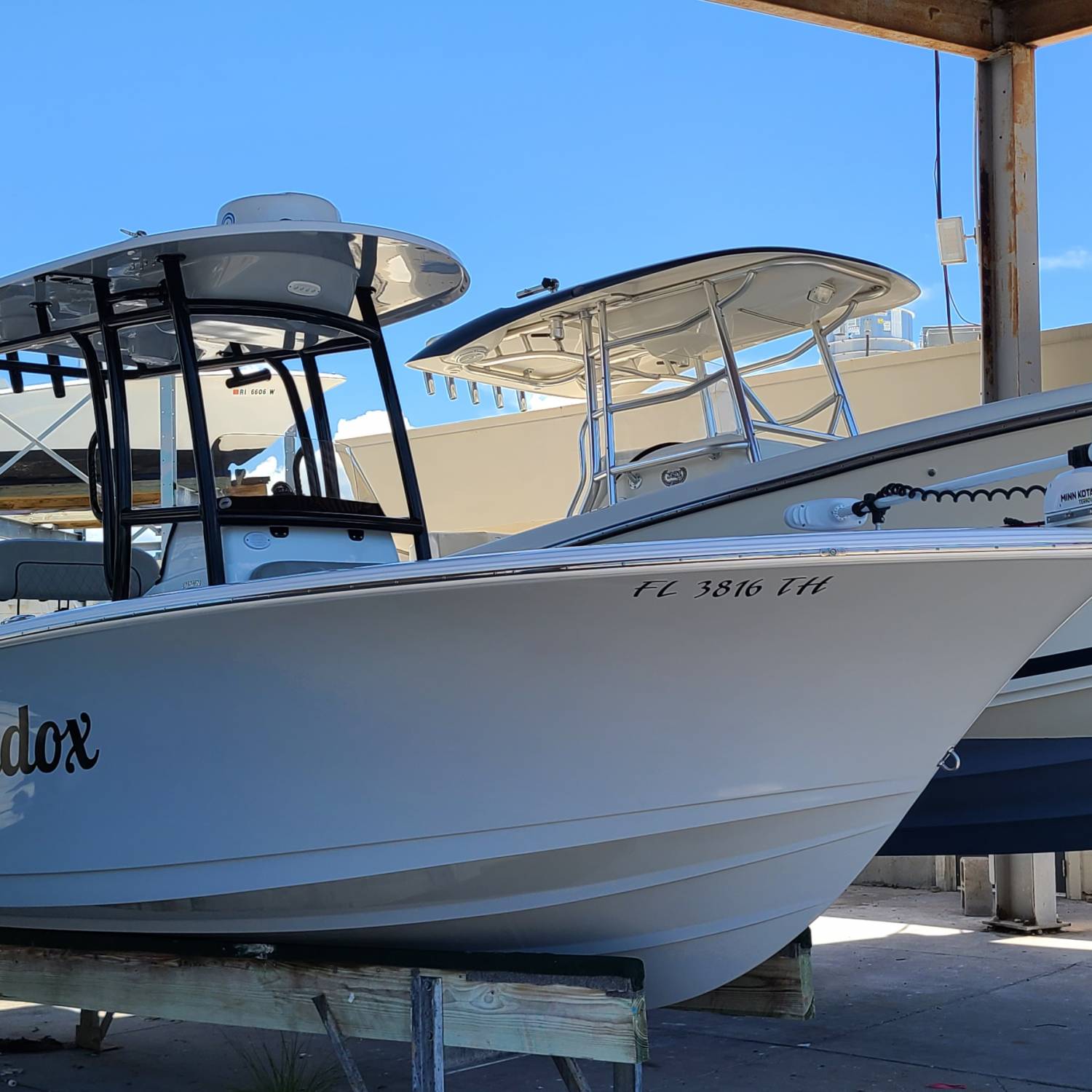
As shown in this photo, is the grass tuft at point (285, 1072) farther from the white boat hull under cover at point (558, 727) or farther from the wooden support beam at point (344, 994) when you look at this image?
the white boat hull under cover at point (558, 727)

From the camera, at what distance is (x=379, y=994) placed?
3.18 metres

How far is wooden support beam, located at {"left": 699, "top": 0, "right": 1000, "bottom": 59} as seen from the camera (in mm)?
6145

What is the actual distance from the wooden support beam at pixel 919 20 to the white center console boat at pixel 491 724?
3.37m

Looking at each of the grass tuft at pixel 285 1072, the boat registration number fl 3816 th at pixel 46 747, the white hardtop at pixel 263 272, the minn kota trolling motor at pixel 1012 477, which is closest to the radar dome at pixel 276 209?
the white hardtop at pixel 263 272

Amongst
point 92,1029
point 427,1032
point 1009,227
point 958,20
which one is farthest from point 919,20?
point 92,1029

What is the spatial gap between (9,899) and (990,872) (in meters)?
4.77

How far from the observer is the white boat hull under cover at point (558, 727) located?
2875mm

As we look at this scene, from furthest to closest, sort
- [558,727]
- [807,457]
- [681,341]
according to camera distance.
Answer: [681,341], [807,457], [558,727]

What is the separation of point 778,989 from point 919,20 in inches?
183

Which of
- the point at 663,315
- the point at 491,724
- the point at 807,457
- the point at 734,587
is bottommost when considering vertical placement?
the point at 491,724

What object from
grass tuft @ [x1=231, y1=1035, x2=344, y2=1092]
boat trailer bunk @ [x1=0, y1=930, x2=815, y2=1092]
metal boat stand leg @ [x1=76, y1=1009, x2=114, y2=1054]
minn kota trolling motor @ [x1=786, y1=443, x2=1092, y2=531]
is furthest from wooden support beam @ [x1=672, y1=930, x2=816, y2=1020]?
metal boat stand leg @ [x1=76, y1=1009, x2=114, y2=1054]

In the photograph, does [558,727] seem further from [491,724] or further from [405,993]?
[405,993]

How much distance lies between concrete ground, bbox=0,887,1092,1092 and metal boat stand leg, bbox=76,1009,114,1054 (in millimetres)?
41

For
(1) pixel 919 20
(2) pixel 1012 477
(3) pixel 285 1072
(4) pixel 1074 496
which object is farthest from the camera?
(1) pixel 919 20
